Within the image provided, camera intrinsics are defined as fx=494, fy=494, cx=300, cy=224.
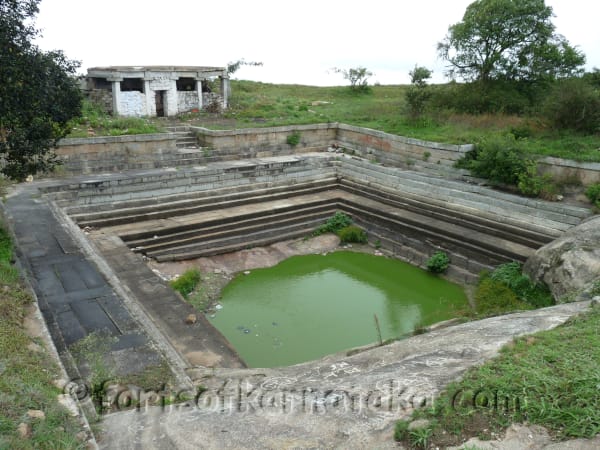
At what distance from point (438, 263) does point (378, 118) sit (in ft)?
23.5

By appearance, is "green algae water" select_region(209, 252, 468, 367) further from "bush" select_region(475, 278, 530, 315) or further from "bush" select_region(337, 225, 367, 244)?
"bush" select_region(337, 225, 367, 244)

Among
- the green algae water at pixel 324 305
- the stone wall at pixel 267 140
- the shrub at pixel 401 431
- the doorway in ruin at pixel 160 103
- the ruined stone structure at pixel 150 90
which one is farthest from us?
the doorway in ruin at pixel 160 103

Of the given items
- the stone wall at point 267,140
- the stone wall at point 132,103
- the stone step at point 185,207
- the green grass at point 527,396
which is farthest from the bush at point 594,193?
the stone wall at point 132,103

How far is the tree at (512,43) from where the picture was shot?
547 inches

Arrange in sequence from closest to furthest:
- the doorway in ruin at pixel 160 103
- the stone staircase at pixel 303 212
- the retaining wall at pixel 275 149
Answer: the stone staircase at pixel 303 212, the retaining wall at pixel 275 149, the doorway in ruin at pixel 160 103

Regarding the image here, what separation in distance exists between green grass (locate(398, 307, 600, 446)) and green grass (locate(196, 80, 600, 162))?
6.96 metres

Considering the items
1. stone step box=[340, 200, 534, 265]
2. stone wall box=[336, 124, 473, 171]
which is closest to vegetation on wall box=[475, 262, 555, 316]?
stone step box=[340, 200, 534, 265]

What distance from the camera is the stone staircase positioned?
349 inches

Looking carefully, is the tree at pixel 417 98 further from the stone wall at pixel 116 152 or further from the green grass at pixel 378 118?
the stone wall at pixel 116 152

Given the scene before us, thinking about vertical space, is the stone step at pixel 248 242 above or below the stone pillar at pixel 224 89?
below

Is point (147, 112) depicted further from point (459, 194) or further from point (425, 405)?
point (425, 405)

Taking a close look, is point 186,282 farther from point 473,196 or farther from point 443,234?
→ point 473,196

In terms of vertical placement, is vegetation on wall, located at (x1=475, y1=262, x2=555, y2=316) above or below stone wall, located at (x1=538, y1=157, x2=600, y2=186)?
below

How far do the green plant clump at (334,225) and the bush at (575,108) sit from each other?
17.3 feet
